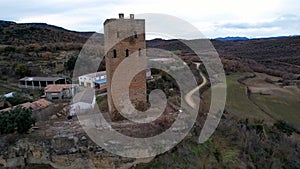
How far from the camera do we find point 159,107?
53.2 ft

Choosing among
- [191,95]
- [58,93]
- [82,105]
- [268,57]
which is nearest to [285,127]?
[191,95]

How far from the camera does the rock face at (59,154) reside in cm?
1195

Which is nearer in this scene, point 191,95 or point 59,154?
point 59,154

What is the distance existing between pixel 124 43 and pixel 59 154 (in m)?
5.81

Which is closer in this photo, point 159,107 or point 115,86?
point 115,86

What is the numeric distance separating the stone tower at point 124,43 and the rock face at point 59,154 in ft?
9.53

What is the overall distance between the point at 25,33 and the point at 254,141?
154 ft

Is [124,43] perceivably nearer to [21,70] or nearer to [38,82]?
[38,82]

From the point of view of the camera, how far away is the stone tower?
44.5ft

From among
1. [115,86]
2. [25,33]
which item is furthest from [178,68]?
[25,33]

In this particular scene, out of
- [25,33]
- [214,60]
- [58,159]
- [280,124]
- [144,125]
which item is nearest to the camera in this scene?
[58,159]

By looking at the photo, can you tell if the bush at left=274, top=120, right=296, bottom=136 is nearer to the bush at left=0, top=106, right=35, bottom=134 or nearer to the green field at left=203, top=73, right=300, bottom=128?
the green field at left=203, top=73, right=300, bottom=128

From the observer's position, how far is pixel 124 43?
1381 centimetres

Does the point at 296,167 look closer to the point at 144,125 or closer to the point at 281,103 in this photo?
the point at 144,125
